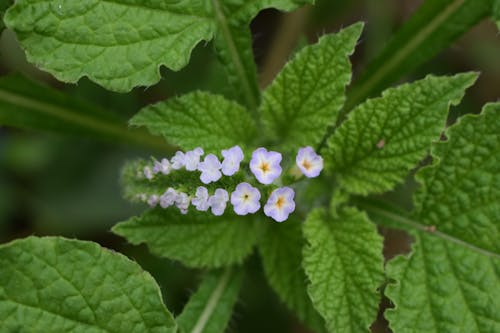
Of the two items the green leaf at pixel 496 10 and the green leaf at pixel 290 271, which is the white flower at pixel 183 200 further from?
the green leaf at pixel 496 10

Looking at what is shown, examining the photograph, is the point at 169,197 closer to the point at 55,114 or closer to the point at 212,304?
the point at 212,304

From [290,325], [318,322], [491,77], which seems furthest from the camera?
[491,77]

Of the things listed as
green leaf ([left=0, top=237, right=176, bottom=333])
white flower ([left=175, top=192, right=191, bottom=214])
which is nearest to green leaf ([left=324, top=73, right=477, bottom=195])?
white flower ([left=175, top=192, right=191, bottom=214])

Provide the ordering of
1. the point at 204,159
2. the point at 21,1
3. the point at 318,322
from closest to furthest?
1. the point at 204,159
2. the point at 21,1
3. the point at 318,322

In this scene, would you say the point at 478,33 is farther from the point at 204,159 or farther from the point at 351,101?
the point at 204,159

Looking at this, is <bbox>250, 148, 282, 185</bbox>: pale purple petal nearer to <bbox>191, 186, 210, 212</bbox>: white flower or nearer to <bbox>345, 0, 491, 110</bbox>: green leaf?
<bbox>191, 186, 210, 212</bbox>: white flower

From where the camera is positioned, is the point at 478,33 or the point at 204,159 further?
the point at 478,33

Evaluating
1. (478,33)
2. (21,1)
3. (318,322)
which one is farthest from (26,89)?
(478,33)
